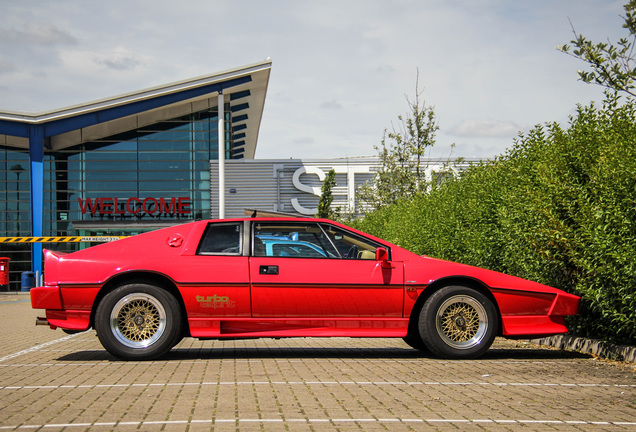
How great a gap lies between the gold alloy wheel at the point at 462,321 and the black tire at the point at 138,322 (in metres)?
2.86

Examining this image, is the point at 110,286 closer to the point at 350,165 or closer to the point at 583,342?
the point at 583,342

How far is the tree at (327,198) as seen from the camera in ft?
130

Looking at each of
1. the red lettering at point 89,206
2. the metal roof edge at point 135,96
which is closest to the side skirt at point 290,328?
the metal roof edge at point 135,96

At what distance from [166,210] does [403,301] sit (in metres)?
34.3

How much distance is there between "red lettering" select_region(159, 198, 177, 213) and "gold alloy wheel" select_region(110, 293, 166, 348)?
110ft

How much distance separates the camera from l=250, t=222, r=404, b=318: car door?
25.6 ft

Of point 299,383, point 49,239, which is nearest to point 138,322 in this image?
point 299,383

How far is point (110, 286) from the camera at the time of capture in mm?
7887

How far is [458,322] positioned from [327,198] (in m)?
32.2

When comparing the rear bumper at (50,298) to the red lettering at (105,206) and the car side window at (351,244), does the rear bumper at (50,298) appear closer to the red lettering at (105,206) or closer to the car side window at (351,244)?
the car side window at (351,244)

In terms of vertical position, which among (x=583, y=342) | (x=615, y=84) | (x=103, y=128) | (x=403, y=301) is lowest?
(x=583, y=342)

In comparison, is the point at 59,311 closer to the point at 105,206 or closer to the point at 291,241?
the point at 291,241

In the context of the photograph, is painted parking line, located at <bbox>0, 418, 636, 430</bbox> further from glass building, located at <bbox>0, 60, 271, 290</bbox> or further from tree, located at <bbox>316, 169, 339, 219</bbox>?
glass building, located at <bbox>0, 60, 271, 290</bbox>

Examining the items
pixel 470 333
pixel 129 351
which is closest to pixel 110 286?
pixel 129 351
